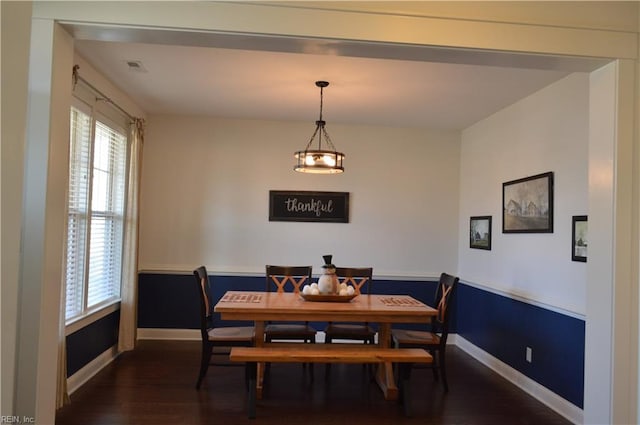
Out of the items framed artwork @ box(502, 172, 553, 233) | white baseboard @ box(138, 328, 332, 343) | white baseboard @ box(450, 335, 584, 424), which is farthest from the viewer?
white baseboard @ box(138, 328, 332, 343)

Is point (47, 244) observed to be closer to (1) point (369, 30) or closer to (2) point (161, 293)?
(1) point (369, 30)

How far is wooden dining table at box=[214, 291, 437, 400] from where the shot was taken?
3385mm

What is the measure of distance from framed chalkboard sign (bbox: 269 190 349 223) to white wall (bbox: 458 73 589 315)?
152 cm

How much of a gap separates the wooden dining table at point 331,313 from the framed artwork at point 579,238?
1.12m

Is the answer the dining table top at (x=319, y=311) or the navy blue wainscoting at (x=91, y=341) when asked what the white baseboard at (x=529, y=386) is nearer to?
the dining table top at (x=319, y=311)

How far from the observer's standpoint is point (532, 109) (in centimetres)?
388

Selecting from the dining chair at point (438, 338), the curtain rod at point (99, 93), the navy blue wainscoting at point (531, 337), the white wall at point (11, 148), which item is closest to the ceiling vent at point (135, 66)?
the curtain rod at point (99, 93)

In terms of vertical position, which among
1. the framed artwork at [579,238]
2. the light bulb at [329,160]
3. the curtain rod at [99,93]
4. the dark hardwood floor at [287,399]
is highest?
the curtain rod at [99,93]

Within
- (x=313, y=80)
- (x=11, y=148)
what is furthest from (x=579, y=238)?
(x=11, y=148)

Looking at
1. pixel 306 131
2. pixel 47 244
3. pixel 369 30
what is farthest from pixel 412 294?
pixel 47 244

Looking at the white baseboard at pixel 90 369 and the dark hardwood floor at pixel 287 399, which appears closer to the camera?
the dark hardwood floor at pixel 287 399

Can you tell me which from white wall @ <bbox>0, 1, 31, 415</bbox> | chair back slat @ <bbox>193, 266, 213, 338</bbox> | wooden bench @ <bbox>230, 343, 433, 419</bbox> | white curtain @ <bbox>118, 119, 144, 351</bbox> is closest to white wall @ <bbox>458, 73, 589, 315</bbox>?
wooden bench @ <bbox>230, 343, 433, 419</bbox>

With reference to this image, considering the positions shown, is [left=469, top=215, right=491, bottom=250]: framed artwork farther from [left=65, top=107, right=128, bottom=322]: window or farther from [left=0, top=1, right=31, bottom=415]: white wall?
[left=0, top=1, right=31, bottom=415]: white wall

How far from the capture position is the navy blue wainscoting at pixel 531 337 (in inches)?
125
